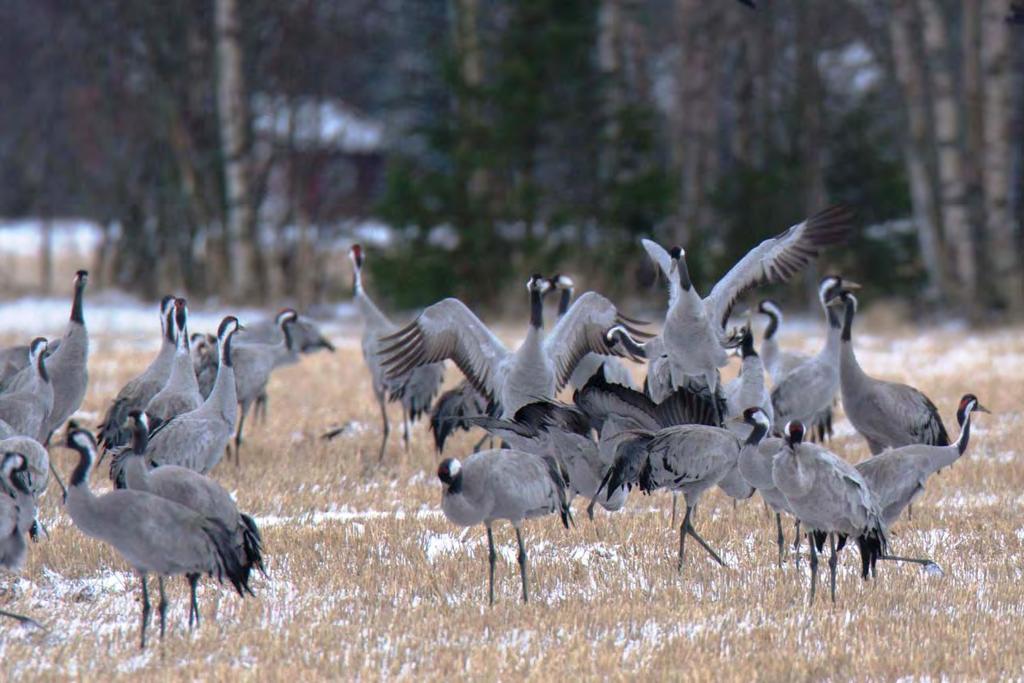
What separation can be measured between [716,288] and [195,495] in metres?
4.30

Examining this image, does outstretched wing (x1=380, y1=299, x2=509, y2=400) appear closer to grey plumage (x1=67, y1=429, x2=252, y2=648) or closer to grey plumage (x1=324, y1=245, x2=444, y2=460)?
grey plumage (x1=324, y1=245, x2=444, y2=460)

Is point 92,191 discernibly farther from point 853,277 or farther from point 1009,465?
point 1009,465

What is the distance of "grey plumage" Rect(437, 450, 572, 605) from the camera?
5.85 m

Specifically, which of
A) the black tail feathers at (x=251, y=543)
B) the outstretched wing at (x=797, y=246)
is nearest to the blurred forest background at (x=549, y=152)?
the outstretched wing at (x=797, y=246)

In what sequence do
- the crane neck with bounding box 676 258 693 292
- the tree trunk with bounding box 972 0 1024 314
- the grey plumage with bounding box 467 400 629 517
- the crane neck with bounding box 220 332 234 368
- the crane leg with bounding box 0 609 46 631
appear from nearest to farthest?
the crane leg with bounding box 0 609 46 631, the grey plumage with bounding box 467 400 629 517, the crane neck with bounding box 220 332 234 368, the crane neck with bounding box 676 258 693 292, the tree trunk with bounding box 972 0 1024 314

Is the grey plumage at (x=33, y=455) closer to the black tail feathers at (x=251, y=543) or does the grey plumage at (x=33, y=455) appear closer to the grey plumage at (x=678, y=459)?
the black tail feathers at (x=251, y=543)

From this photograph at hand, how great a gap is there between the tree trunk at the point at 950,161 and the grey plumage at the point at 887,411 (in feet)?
28.2

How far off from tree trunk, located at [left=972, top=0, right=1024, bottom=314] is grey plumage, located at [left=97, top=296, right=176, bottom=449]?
10.0 meters

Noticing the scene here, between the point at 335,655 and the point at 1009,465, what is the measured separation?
200 inches

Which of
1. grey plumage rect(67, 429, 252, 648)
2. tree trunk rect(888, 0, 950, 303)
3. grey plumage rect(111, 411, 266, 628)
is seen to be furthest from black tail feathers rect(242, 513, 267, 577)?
tree trunk rect(888, 0, 950, 303)

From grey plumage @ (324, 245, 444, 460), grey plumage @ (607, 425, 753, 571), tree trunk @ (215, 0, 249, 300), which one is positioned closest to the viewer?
grey plumage @ (607, 425, 753, 571)

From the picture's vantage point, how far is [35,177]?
23609 millimetres

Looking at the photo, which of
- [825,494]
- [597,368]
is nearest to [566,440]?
[825,494]

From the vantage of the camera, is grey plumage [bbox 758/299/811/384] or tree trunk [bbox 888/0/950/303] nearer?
grey plumage [bbox 758/299/811/384]
